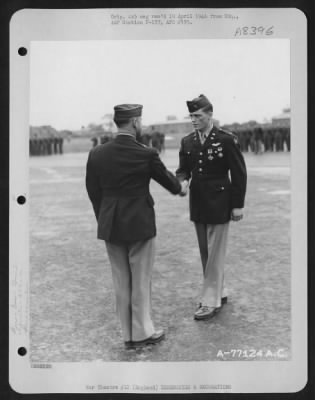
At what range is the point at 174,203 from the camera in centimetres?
203

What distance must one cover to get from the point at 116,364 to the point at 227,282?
646 millimetres

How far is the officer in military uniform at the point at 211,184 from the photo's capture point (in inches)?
77.0

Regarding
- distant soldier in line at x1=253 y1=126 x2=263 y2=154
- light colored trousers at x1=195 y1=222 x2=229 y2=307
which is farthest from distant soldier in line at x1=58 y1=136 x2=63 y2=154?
distant soldier in line at x1=253 y1=126 x2=263 y2=154

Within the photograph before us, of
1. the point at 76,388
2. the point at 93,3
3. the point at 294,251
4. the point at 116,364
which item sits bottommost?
the point at 76,388

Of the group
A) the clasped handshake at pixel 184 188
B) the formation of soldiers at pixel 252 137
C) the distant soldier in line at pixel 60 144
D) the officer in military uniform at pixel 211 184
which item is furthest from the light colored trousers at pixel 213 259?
the distant soldier in line at pixel 60 144

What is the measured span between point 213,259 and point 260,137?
1.97 ft

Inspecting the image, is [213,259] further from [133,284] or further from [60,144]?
[60,144]

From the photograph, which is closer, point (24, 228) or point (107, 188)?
point (107, 188)

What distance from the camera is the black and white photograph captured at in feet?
6.51

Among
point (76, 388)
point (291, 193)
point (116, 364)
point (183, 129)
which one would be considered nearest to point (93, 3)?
point (183, 129)

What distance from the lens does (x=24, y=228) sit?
2078 millimetres

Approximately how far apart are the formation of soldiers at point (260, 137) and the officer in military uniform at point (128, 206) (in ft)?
1.28

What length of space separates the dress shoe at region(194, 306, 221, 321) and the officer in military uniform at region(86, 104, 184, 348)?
248 millimetres

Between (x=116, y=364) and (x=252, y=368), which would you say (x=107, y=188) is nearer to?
(x=116, y=364)
